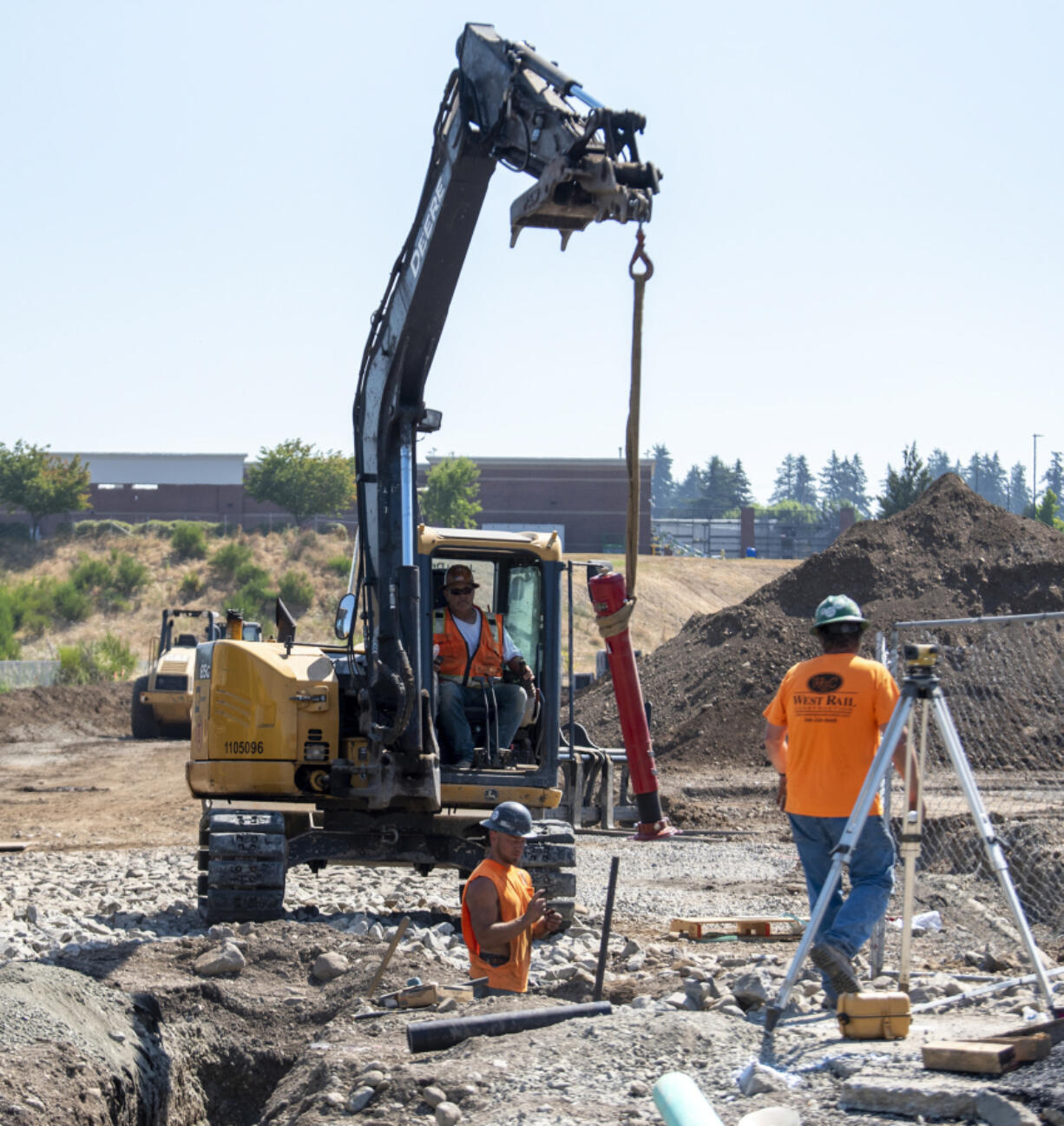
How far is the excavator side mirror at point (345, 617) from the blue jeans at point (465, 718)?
74 centimetres

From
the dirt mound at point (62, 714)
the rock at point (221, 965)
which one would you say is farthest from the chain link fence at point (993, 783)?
the dirt mound at point (62, 714)

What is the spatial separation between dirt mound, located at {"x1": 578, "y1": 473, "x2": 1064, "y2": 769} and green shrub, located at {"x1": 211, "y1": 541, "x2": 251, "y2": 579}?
103ft

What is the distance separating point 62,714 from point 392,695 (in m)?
25.1

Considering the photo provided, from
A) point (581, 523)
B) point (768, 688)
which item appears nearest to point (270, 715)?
point (768, 688)

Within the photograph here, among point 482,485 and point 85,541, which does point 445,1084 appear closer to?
point 85,541

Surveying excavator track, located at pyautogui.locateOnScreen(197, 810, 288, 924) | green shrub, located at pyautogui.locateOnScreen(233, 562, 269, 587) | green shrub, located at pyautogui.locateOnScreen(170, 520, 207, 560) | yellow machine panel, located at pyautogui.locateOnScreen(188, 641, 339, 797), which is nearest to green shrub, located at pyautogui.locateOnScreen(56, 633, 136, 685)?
green shrub, located at pyautogui.locateOnScreen(233, 562, 269, 587)

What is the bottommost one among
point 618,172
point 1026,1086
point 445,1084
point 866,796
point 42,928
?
point 42,928

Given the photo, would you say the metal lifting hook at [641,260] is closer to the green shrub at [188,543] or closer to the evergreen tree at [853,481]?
the green shrub at [188,543]

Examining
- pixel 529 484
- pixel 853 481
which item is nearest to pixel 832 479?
pixel 853 481

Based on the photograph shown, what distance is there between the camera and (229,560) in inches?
2301

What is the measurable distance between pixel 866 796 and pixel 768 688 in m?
19.4

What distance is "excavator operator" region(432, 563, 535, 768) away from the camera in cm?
953

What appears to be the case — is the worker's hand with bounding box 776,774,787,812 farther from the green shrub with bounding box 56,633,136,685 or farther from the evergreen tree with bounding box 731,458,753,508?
the evergreen tree with bounding box 731,458,753,508

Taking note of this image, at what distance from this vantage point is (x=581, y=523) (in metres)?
82.1
